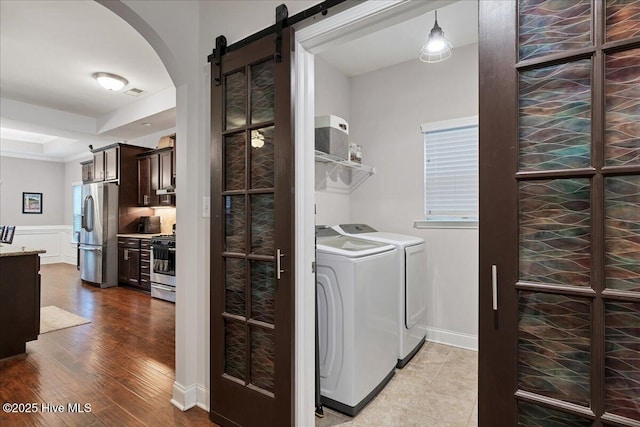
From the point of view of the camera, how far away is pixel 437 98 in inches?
127

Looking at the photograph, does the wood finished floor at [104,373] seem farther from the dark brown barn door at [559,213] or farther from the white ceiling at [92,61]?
the white ceiling at [92,61]

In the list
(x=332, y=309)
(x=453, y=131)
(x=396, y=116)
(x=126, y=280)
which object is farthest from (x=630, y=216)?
(x=126, y=280)

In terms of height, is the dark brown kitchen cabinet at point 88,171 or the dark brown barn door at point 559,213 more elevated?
the dark brown kitchen cabinet at point 88,171

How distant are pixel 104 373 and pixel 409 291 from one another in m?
2.58

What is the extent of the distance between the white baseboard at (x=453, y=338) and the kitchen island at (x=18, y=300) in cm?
386

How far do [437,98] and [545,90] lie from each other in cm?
234

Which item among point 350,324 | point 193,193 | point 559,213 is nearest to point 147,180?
Result: point 193,193

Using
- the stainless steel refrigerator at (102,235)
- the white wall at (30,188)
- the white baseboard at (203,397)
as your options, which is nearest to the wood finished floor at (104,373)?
the white baseboard at (203,397)

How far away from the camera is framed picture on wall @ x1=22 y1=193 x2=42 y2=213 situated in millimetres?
7966

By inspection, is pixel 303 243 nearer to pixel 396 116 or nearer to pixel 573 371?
pixel 573 371

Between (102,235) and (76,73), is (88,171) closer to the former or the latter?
(102,235)

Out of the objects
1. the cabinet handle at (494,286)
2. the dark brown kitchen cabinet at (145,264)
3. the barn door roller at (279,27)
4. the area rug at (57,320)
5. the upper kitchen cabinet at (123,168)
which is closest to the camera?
the cabinet handle at (494,286)

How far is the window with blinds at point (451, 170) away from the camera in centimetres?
308

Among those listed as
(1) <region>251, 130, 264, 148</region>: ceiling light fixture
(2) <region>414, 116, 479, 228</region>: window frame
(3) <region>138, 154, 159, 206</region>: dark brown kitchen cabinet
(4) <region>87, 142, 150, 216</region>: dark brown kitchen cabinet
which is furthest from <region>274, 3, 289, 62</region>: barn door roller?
(4) <region>87, 142, 150, 216</region>: dark brown kitchen cabinet
